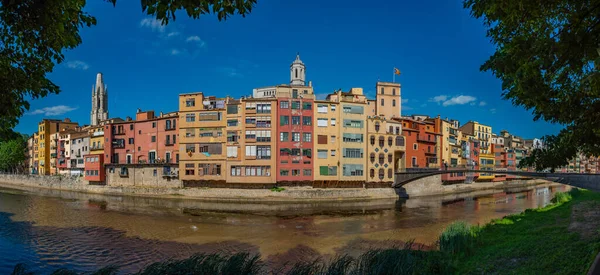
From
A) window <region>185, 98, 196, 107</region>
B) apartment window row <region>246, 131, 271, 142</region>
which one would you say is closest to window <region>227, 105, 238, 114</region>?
apartment window row <region>246, 131, 271, 142</region>

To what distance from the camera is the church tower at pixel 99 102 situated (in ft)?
428

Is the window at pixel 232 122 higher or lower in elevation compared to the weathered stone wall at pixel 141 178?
higher

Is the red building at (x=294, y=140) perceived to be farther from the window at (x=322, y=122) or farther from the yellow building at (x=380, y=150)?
the yellow building at (x=380, y=150)

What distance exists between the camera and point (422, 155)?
60531 millimetres

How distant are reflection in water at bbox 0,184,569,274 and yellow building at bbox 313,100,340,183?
669 centimetres

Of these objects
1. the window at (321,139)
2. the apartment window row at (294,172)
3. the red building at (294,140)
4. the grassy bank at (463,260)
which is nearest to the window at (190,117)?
the red building at (294,140)

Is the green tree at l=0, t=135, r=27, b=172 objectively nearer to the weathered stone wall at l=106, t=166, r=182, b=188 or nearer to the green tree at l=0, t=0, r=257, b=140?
the weathered stone wall at l=106, t=166, r=182, b=188

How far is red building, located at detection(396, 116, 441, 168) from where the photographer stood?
58.2 m

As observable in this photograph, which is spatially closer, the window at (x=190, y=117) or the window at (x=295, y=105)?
the window at (x=295, y=105)

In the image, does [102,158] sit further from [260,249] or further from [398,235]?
[398,235]

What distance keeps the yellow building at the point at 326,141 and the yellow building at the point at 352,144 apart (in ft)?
2.08

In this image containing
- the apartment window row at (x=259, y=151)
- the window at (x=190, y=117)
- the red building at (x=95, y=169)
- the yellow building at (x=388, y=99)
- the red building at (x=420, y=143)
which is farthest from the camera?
the yellow building at (x=388, y=99)

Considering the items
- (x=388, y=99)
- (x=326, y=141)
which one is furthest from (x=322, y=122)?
(x=388, y=99)

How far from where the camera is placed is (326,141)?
50531 mm
